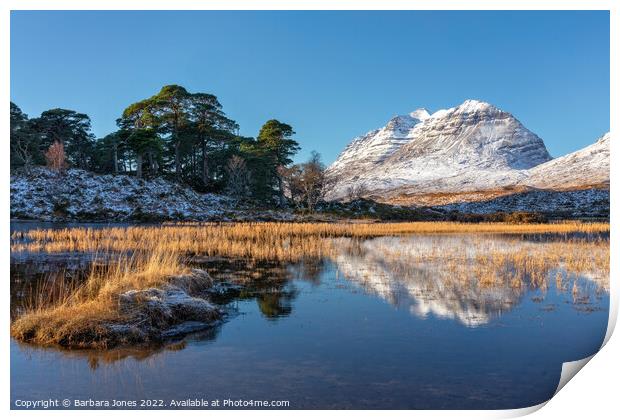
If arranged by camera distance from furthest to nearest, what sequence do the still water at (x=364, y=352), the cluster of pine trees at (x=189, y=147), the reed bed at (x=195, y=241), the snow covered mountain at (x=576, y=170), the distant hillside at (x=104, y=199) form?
the snow covered mountain at (x=576, y=170), the cluster of pine trees at (x=189, y=147), the distant hillside at (x=104, y=199), the reed bed at (x=195, y=241), the still water at (x=364, y=352)

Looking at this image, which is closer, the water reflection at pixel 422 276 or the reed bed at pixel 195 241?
the water reflection at pixel 422 276

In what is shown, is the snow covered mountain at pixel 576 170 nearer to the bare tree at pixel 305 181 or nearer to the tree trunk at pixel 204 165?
the bare tree at pixel 305 181

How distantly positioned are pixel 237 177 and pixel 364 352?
165 feet

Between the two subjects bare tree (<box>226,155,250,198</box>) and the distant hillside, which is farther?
bare tree (<box>226,155,250,198</box>)

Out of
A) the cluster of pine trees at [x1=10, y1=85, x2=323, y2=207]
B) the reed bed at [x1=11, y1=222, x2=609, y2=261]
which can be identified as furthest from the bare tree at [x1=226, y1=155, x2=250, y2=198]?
the reed bed at [x1=11, y1=222, x2=609, y2=261]

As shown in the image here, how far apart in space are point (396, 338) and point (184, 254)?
1443 cm

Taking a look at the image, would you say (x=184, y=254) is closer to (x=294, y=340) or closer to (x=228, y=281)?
(x=228, y=281)

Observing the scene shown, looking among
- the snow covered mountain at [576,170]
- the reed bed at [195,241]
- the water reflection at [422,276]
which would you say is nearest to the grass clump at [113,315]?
the water reflection at [422,276]

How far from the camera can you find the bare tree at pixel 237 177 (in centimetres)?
5891

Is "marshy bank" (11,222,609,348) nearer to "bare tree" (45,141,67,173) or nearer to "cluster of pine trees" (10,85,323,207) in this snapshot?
"bare tree" (45,141,67,173)

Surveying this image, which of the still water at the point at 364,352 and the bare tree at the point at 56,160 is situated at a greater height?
the bare tree at the point at 56,160

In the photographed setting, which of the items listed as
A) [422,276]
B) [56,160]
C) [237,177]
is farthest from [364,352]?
[237,177]

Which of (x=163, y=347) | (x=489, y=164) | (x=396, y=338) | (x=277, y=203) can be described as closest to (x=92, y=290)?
(x=163, y=347)

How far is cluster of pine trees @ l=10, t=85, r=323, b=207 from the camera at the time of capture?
57.0 metres
